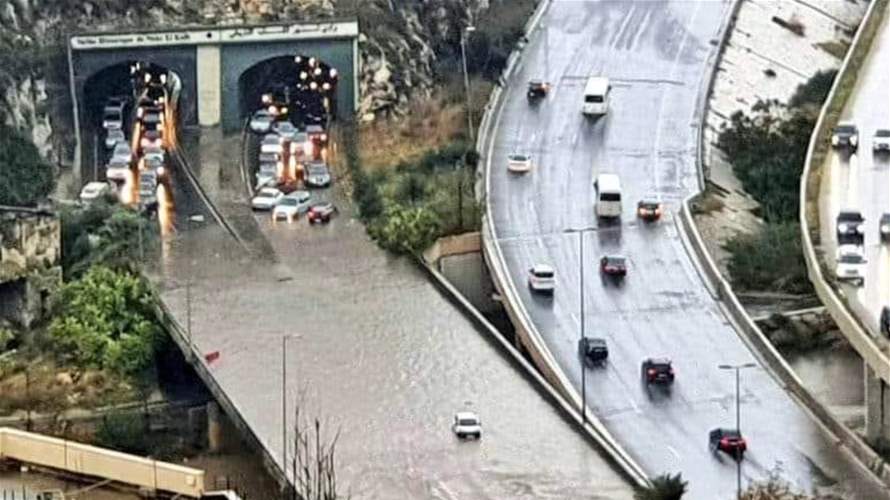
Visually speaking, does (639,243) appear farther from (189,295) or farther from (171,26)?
(171,26)

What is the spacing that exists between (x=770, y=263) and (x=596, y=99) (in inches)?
351

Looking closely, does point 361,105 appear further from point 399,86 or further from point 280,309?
point 280,309

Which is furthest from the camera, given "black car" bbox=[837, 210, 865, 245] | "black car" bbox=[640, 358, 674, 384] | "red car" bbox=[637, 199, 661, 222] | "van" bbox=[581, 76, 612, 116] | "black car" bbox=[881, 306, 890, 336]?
"van" bbox=[581, 76, 612, 116]

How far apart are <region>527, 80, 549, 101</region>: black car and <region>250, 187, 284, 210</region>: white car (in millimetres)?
7698

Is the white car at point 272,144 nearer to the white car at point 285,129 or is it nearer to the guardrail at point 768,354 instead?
the white car at point 285,129

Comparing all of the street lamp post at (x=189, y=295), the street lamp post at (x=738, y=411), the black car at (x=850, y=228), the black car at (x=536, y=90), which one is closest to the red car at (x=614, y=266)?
the black car at (x=850, y=228)

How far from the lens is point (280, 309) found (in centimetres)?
5475

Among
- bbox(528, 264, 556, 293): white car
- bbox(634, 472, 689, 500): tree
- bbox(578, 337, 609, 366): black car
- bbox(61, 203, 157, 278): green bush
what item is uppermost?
bbox(61, 203, 157, 278): green bush

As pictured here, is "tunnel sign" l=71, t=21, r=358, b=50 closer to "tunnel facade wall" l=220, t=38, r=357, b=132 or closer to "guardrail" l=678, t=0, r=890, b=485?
"tunnel facade wall" l=220, t=38, r=357, b=132

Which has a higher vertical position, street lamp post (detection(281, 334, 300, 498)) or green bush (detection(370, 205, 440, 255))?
green bush (detection(370, 205, 440, 255))

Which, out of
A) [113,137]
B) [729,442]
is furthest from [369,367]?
[113,137]

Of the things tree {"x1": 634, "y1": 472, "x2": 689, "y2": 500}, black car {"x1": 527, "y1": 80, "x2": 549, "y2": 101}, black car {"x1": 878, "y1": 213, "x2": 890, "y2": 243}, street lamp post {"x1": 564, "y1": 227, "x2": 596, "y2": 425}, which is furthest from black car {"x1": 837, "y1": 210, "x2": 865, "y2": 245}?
black car {"x1": 527, "y1": 80, "x2": 549, "y2": 101}

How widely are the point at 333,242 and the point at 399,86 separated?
7.67 meters

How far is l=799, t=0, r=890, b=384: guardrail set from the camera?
162 ft
